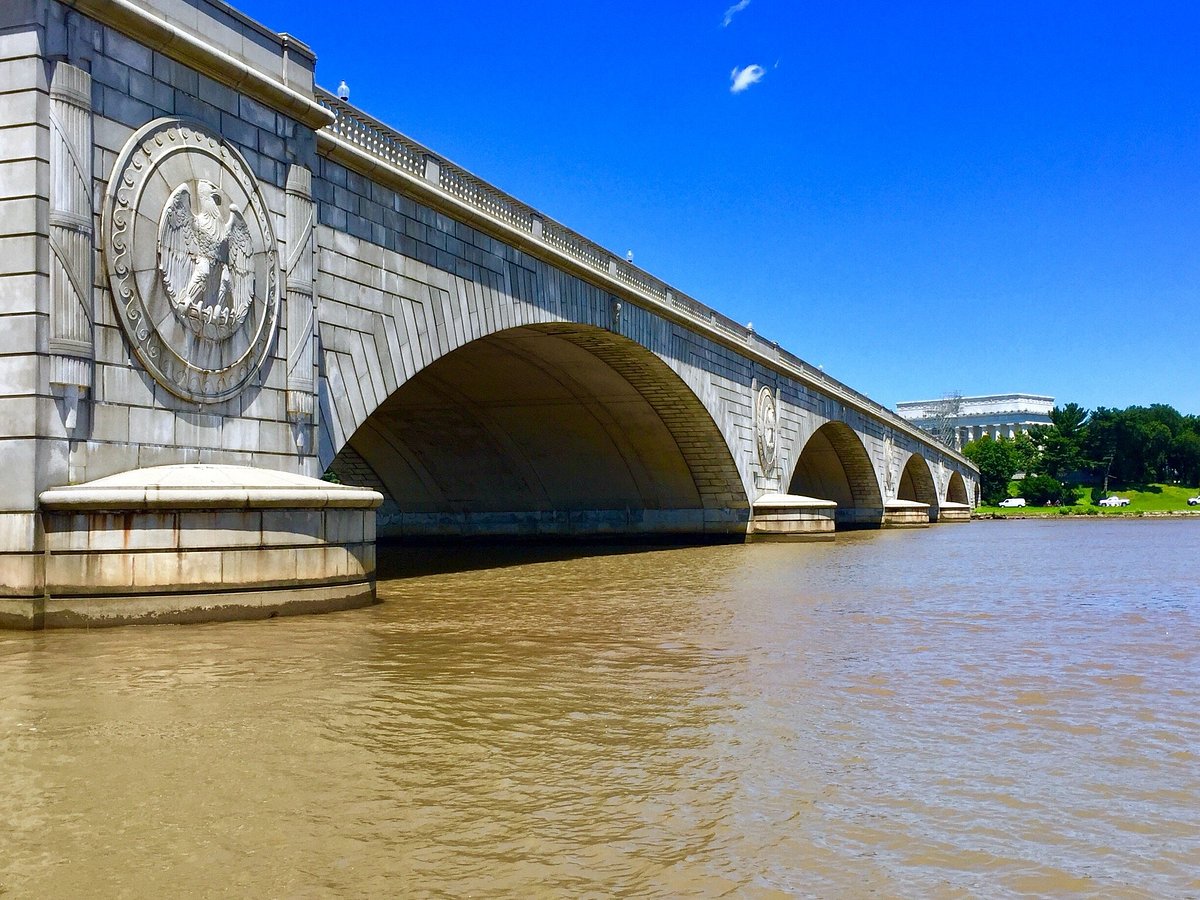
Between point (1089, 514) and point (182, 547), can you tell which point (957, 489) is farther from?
point (182, 547)

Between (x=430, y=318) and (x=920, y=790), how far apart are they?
13.4 m

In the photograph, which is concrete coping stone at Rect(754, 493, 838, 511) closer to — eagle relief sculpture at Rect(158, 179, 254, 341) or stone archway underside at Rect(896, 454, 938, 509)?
eagle relief sculpture at Rect(158, 179, 254, 341)

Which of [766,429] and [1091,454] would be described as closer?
[766,429]

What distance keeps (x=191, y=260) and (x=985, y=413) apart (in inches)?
6015

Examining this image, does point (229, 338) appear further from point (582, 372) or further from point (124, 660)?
point (582, 372)

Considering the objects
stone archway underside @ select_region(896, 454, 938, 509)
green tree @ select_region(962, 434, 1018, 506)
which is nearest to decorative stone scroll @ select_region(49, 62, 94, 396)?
stone archway underside @ select_region(896, 454, 938, 509)

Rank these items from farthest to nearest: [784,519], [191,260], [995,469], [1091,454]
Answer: [1091,454] → [995,469] → [784,519] → [191,260]

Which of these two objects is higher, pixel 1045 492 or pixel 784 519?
pixel 1045 492

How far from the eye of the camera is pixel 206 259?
12.3 m

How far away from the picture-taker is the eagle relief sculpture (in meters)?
11.9

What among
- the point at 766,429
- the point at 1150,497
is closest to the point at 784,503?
the point at 766,429

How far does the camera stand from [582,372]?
28609mm

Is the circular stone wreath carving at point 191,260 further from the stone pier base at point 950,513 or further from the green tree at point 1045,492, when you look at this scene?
the green tree at point 1045,492

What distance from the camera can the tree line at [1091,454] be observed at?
110m
